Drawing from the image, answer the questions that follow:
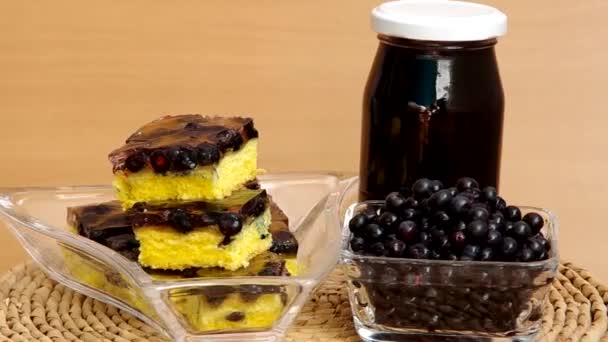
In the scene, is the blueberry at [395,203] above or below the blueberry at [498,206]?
above

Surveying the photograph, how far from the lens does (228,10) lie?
1218 millimetres

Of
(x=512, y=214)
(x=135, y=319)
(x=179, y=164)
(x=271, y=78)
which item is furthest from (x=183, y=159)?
(x=271, y=78)

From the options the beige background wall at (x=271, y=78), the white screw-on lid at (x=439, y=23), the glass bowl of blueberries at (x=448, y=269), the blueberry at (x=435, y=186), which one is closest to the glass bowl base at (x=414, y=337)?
the glass bowl of blueberries at (x=448, y=269)

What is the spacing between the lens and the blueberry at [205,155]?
0.76m

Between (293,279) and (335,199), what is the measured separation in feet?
0.68

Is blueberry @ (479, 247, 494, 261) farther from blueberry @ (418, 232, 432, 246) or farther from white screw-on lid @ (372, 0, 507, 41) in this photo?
white screw-on lid @ (372, 0, 507, 41)

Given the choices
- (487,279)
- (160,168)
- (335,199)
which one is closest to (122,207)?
(160,168)

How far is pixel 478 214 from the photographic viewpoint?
708 millimetres

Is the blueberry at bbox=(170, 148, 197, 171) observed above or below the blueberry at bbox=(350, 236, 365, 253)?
above

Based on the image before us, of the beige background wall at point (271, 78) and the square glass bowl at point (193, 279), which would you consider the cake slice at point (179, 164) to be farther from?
the beige background wall at point (271, 78)

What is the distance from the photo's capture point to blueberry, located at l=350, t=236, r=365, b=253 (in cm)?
73

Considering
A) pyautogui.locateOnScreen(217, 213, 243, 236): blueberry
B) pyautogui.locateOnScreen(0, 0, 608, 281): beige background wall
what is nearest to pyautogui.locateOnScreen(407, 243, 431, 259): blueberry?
pyautogui.locateOnScreen(217, 213, 243, 236): blueberry

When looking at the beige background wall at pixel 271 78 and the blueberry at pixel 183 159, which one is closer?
the blueberry at pixel 183 159

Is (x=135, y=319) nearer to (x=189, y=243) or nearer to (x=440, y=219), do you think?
(x=189, y=243)
